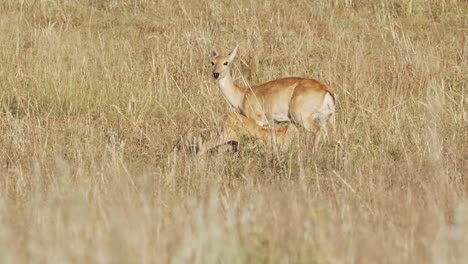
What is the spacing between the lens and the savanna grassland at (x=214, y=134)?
3.77m

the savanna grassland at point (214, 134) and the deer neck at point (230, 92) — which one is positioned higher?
the savanna grassland at point (214, 134)

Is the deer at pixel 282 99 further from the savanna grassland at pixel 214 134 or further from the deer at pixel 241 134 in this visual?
the deer at pixel 241 134

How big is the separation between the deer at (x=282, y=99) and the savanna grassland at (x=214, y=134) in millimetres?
209

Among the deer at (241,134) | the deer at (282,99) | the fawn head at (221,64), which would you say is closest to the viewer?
the deer at (241,134)

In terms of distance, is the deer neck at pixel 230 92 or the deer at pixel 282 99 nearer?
the deer at pixel 282 99

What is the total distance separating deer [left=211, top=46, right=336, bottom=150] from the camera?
28.7ft

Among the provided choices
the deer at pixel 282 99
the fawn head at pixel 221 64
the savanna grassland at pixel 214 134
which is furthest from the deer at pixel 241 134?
the fawn head at pixel 221 64

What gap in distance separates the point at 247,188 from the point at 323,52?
5228 millimetres

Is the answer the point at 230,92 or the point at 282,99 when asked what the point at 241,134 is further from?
the point at 230,92

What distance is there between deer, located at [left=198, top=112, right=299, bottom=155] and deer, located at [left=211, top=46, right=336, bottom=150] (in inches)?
19.6

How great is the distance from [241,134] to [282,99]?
1454 millimetres

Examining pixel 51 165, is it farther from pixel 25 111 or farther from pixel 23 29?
pixel 23 29

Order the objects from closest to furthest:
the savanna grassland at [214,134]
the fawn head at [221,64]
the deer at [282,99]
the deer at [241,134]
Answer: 1. the savanna grassland at [214,134]
2. the deer at [241,134]
3. the deer at [282,99]
4. the fawn head at [221,64]

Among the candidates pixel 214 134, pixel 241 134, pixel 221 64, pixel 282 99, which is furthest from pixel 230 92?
pixel 241 134
